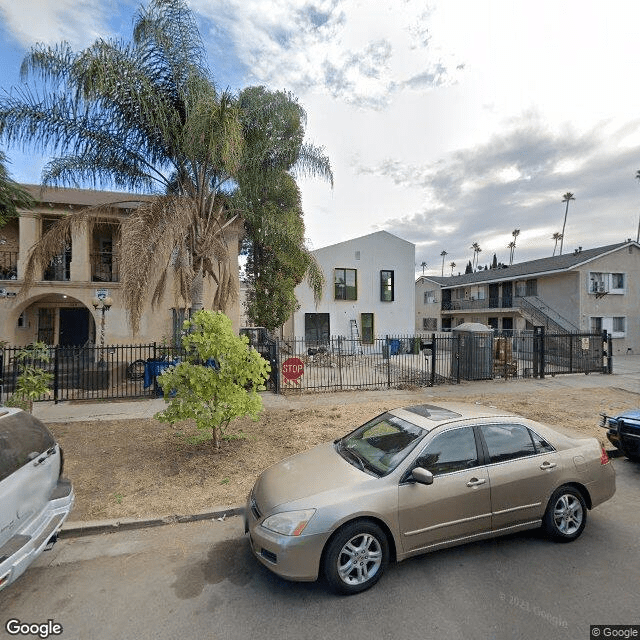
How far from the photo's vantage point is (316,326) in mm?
23438

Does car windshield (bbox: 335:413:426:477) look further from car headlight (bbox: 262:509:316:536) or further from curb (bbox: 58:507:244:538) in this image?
curb (bbox: 58:507:244:538)

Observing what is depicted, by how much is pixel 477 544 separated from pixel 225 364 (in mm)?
3949

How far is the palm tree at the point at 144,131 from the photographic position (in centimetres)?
796

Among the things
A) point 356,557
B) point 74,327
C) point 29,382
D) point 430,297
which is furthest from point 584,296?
point 74,327

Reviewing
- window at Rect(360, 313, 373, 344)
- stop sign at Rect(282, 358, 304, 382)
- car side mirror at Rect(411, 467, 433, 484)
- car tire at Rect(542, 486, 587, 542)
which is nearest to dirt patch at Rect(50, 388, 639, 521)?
stop sign at Rect(282, 358, 304, 382)

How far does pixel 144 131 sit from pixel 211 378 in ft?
24.9

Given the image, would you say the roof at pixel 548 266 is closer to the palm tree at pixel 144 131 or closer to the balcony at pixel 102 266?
the palm tree at pixel 144 131

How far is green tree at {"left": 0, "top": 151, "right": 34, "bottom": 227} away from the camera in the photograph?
958 cm

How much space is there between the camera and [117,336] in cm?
1497

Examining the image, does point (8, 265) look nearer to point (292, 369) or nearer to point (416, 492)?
point (292, 369)

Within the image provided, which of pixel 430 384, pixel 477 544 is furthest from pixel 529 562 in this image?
pixel 430 384

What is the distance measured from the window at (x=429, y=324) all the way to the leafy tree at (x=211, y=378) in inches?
1343

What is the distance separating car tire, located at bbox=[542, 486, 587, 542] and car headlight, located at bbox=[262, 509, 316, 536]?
2.57 metres

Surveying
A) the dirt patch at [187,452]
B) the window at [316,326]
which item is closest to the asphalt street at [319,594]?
the dirt patch at [187,452]
